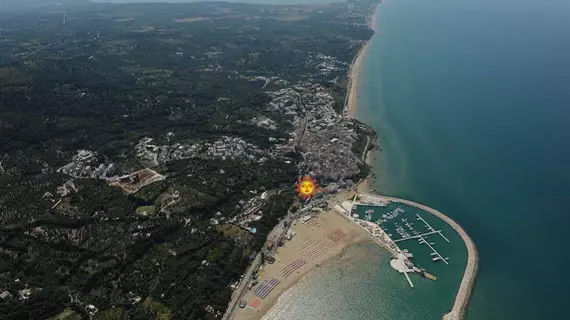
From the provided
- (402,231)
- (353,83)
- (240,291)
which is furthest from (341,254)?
(353,83)

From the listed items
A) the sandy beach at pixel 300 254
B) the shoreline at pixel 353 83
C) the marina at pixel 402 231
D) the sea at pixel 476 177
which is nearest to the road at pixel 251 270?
the sandy beach at pixel 300 254

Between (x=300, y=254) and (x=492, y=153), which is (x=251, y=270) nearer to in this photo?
(x=300, y=254)

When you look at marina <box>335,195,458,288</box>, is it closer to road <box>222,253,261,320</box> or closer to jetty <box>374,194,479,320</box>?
jetty <box>374,194,479,320</box>

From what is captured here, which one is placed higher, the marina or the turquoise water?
the turquoise water

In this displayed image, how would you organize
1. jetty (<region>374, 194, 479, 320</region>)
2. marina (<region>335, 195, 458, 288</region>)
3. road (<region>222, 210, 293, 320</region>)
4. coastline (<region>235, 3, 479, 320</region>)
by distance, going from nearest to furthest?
road (<region>222, 210, 293, 320</region>)
jetty (<region>374, 194, 479, 320</region>)
coastline (<region>235, 3, 479, 320</region>)
marina (<region>335, 195, 458, 288</region>)

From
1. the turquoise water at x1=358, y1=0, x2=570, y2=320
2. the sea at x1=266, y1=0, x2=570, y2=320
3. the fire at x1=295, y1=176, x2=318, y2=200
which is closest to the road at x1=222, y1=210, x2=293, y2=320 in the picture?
the sea at x1=266, y1=0, x2=570, y2=320

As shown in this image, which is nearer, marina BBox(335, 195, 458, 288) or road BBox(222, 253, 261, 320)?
road BBox(222, 253, 261, 320)
